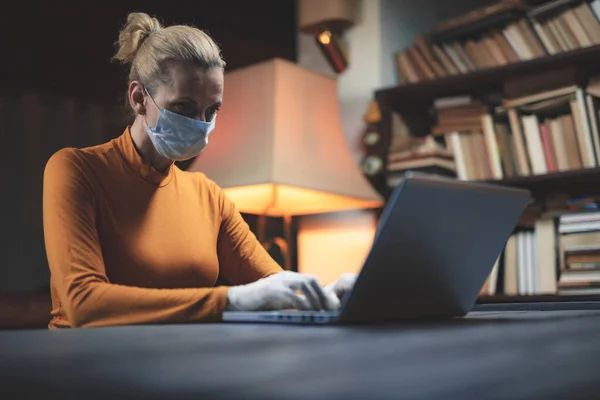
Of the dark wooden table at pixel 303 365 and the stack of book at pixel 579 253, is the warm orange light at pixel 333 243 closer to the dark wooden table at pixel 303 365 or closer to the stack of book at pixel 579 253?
the stack of book at pixel 579 253

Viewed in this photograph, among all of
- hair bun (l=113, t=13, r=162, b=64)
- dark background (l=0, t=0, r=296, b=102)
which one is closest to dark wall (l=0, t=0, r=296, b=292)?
dark background (l=0, t=0, r=296, b=102)

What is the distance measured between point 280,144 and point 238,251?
1.99 feet

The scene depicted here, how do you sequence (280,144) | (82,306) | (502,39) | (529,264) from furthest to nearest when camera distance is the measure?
(502,39), (529,264), (280,144), (82,306)

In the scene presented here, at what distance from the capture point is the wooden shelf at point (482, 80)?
245 cm

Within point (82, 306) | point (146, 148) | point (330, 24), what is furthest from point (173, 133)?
point (330, 24)

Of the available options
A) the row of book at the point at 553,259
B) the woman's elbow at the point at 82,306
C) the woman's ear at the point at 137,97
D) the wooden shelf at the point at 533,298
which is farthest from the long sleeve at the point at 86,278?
the row of book at the point at 553,259

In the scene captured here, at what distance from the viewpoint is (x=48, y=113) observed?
334cm

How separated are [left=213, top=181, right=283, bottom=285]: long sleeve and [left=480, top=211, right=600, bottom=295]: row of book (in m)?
0.94

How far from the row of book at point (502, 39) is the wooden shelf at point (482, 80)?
5 centimetres

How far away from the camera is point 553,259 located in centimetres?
240

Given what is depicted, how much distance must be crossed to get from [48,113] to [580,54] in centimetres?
238

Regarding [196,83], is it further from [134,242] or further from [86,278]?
[86,278]

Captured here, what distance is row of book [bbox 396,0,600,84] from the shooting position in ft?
8.07

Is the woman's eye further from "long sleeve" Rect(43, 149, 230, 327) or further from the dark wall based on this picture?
the dark wall
